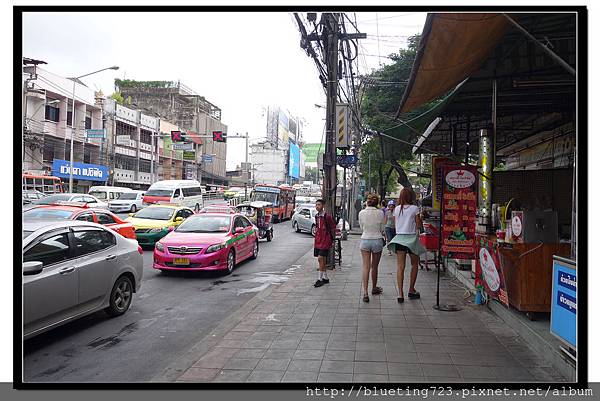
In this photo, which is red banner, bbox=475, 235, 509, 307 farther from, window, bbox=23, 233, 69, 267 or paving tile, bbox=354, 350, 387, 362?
window, bbox=23, 233, 69, 267

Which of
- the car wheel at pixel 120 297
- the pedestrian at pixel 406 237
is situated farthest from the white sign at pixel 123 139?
the pedestrian at pixel 406 237

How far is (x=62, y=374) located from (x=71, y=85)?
3499 cm

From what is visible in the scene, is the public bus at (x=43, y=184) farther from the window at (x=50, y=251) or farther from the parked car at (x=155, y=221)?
the window at (x=50, y=251)

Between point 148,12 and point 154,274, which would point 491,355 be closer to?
point 148,12

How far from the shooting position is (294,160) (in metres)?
91.9

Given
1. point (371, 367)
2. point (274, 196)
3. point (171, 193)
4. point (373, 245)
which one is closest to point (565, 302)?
point (371, 367)

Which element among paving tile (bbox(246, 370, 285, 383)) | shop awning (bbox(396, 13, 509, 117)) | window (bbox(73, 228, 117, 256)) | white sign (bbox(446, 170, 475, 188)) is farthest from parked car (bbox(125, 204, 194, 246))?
paving tile (bbox(246, 370, 285, 383))

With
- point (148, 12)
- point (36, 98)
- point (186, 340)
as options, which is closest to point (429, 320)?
point (186, 340)

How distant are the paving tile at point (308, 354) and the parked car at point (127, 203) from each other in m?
28.0

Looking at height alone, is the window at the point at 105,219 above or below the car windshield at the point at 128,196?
below

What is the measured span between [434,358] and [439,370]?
0.31 meters

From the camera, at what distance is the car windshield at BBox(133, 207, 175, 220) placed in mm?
14727

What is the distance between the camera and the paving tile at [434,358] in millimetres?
4449

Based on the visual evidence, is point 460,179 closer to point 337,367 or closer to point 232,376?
point 337,367
